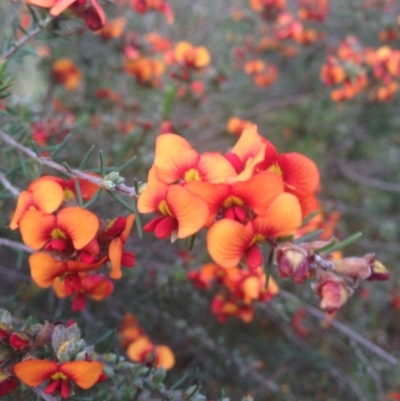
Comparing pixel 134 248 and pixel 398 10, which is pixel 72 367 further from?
pixel 398 10

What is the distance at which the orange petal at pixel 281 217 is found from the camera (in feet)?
2.81

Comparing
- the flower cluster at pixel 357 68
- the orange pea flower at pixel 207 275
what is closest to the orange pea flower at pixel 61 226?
the orange pea flower at pixel 207 275

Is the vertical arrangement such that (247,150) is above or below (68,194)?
above

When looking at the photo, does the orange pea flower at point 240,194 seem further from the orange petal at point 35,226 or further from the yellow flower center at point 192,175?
the orange petal at point 35,226

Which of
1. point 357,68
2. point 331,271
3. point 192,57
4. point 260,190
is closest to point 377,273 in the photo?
point 331,271

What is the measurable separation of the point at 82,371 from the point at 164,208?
1.35 feet

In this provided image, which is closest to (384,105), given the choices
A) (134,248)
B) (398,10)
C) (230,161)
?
(398,10)

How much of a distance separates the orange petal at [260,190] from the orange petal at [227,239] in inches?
1.9

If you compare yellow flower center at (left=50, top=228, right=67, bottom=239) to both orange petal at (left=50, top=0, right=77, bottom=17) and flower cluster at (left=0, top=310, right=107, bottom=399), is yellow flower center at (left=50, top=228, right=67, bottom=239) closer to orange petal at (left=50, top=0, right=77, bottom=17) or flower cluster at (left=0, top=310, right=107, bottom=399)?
flower cluster at (left=0, top=310, right=107, bottom=399)

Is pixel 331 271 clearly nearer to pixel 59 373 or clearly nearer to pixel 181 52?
pixel 59 373

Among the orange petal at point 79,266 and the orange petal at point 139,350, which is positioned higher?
the orange petal at point 79,266

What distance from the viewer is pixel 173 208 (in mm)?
912

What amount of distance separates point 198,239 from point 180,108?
4.68 feet

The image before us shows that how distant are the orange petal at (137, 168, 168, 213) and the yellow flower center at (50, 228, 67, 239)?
212mm
